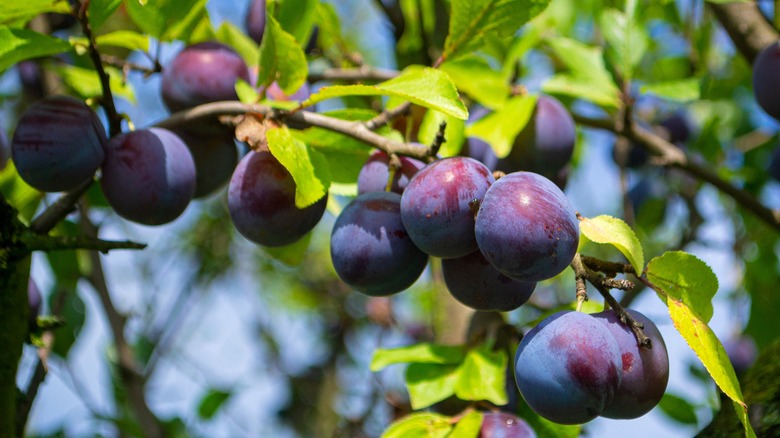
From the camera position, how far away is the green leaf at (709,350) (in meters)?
0.75

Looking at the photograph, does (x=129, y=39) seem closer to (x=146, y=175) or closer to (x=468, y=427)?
(x=146, y=175)

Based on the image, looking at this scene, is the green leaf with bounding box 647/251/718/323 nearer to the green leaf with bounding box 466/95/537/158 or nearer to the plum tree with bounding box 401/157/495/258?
the plum tree with bounding box 401/157/495/258

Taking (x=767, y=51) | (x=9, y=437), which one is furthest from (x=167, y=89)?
(x=767, y=51)

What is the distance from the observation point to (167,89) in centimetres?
118

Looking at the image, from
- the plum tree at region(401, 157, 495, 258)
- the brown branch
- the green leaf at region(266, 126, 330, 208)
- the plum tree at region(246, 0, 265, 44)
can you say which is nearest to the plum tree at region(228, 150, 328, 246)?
the green leaf at region(266, 126, 330, 208)

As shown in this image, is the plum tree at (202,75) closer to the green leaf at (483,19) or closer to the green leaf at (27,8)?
the green leaf at (27,8)

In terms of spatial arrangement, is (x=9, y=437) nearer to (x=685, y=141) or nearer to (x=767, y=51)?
(x=767, y=51)

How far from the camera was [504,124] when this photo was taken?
125cm

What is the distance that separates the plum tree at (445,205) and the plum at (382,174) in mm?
145

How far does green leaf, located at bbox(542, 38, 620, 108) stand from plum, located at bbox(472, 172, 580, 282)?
0.75 meters

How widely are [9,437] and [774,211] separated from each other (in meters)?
1.33


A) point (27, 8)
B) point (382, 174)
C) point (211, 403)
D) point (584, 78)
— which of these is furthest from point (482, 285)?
point (211, 403)

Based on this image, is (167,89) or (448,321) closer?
(167,89)

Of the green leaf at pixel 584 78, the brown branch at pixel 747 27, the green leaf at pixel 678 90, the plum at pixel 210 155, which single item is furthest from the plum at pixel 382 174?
the brown branch at pixel 747 27
